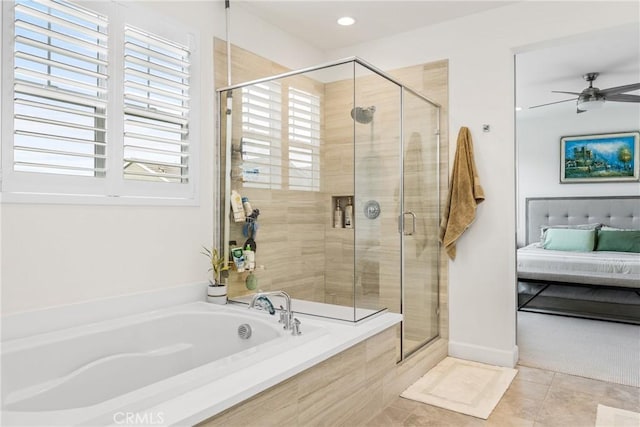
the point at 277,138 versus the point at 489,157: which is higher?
the point at 277,138

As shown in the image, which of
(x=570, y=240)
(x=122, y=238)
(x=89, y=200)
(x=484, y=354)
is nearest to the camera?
(x=89, y=200)

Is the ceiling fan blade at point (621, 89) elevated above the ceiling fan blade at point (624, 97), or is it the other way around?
the ceiling fan blade at point (621, 89)

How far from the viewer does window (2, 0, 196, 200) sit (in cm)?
191

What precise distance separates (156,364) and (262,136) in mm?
1545

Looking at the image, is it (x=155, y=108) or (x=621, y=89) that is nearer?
(x=155, y=108)

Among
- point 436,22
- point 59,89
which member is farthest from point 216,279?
point 436,22

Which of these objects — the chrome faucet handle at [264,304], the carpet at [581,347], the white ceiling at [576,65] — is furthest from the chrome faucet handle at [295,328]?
the white ceiling at [576,65]

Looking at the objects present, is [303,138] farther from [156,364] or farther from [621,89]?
[621,89]

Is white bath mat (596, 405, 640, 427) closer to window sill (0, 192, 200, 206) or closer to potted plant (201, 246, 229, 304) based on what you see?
potted plant (201, 246, 229, 304)

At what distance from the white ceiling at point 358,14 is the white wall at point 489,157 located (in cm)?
16

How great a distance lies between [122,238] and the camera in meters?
2.28

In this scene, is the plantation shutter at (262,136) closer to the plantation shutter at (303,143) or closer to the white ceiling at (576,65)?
the plantation shutter at (303,143)

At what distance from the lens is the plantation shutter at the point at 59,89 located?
1906 mm

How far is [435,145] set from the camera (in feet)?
10.8
